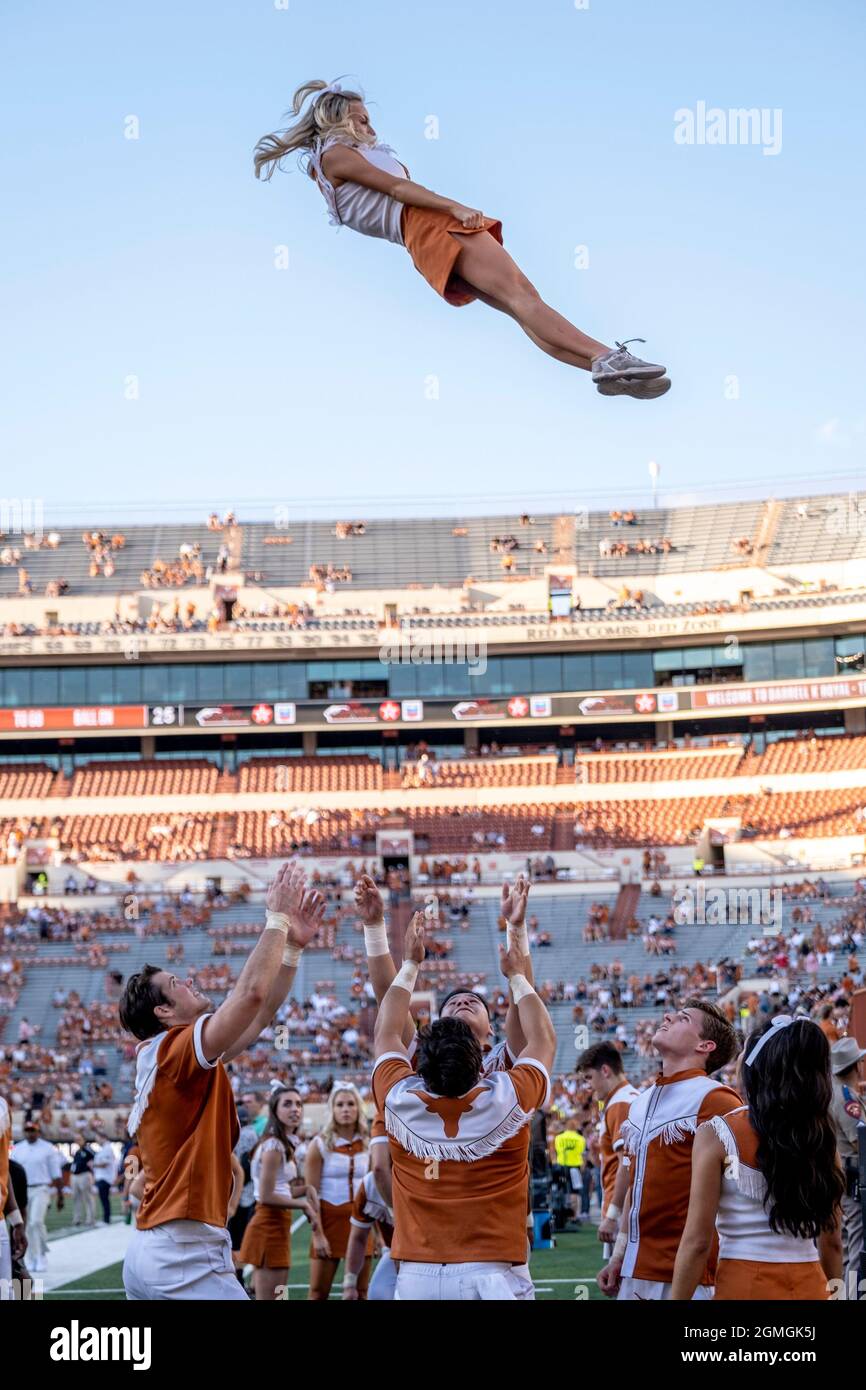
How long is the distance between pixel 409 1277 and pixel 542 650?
47174 mm

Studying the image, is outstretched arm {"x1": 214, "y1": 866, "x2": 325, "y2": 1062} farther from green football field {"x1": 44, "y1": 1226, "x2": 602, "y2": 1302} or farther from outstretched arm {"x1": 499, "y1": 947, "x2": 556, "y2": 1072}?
green football field {"x1": 44, "y1": 1226, "x2": 602, "y2": 1302}

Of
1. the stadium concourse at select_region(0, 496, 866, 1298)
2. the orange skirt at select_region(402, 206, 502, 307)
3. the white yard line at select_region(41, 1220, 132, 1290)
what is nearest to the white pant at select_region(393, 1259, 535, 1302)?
the orange skirt at select_region(402, 206, 502, 307)

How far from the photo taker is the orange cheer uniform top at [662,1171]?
16.3ft

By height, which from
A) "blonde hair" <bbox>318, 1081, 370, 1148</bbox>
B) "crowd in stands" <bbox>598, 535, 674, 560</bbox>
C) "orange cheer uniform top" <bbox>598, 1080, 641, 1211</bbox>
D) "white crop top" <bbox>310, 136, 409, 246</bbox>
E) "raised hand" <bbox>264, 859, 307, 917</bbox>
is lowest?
"blonde hair" <bbox>318, 1081, 370, 1148</bbox>

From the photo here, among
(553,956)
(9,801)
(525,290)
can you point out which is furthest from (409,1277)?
(9,801)

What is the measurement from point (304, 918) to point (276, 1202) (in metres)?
4.38

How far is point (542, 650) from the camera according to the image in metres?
51.5

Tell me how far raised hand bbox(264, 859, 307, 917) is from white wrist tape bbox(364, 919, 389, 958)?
104 cm

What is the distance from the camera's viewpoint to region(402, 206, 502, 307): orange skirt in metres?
5.02

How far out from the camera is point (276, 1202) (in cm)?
859

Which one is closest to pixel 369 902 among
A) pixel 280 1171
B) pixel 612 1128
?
pixel 612 1128

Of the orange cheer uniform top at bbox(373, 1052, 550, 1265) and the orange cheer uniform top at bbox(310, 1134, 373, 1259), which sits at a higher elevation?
the orange cheer uniform top at bbox(373, 1052, 550, 1265)
